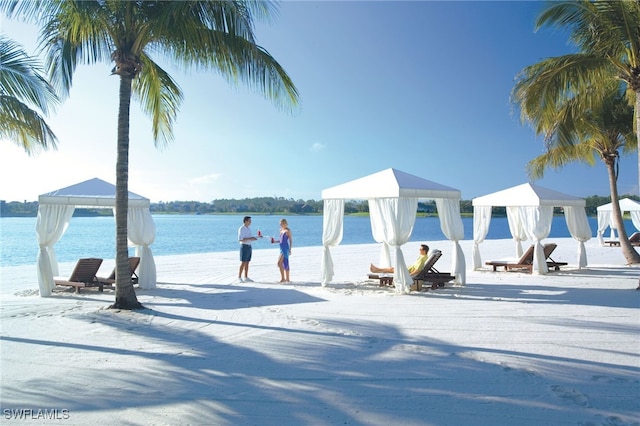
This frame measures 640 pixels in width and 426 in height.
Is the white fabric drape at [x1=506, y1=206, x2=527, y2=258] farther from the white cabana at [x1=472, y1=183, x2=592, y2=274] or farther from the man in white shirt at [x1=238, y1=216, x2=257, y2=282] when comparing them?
the man in white shirt at [x1=238, y1=216, x2=257, y2=282]

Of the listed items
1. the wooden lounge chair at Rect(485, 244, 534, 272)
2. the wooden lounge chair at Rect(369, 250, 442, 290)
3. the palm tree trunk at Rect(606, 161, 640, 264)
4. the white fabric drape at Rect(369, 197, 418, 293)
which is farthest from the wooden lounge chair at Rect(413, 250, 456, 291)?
the palm tree trunk at Rect(606, 161, 640, 264)

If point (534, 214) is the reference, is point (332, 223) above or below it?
below

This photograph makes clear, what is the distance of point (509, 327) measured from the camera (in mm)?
5914

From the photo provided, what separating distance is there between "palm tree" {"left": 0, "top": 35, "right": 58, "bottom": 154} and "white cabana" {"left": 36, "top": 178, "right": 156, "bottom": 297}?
110 cm

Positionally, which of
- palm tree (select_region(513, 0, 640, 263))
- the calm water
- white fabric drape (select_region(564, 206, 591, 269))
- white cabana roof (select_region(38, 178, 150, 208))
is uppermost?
palm tree (select_region(513, 0, 640, 263))

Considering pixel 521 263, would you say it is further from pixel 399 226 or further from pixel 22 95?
pixel 22 95

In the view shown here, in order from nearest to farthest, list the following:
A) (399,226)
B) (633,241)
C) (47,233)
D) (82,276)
A: (47,233)
(399,226)
(82,276)
(633,241)

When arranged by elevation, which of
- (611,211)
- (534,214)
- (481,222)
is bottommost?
(481,222)

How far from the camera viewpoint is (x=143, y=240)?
954 cm

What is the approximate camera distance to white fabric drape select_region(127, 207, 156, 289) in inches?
375

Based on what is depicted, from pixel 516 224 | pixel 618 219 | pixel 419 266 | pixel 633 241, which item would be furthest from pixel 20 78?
pixel 633 241

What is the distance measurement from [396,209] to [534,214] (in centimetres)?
543

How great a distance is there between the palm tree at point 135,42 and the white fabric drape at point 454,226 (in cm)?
442

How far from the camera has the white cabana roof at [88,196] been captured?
9086mm
